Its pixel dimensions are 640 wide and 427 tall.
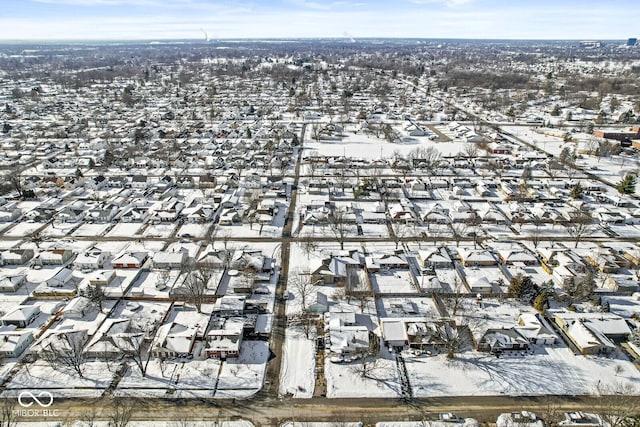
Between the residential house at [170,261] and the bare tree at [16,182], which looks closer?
the residential house at [170,261]

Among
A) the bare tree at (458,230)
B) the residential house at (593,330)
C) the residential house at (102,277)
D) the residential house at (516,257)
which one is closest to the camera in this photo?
the residential house at (593,330)

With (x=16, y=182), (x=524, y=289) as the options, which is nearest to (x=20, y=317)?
(x=16, y=182)

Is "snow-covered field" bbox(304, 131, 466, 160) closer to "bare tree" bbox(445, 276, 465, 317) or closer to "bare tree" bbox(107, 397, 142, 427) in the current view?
"bare tree" bbox(445, 276, 465, 317)

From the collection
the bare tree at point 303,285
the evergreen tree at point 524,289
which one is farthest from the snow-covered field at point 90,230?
the evergreen tree at point 524,289

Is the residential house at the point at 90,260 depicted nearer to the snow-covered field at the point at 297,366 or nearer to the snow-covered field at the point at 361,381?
the snow-covered field at the point at 297,366

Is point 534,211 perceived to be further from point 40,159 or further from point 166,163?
point 40,159

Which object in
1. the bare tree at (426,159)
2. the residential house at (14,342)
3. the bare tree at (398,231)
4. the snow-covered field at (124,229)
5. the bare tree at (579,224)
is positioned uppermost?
the bare tree at (426,159)

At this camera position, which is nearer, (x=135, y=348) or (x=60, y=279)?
(x=135, y=348)

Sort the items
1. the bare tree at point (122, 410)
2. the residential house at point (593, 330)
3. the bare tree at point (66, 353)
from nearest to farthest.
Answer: the bare tree at point (122, 410)
the bare tree at point (66, 353)
the residential house at point (593, 330)

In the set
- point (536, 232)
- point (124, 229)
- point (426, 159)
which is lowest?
point (124, 229)

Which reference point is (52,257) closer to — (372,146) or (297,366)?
(297,366)
